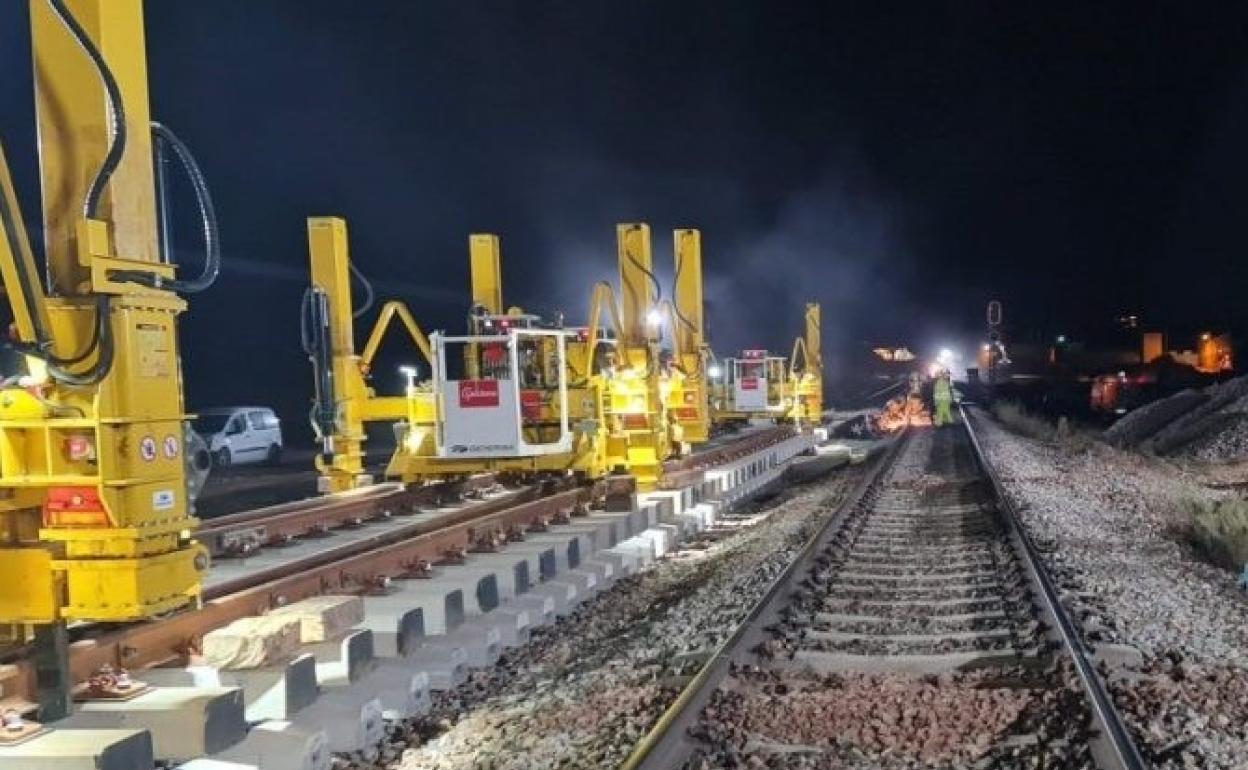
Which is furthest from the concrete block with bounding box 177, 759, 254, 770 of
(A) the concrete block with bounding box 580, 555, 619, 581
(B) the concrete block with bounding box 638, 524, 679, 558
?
(B) the concrete block with bounding box 638, 524, 679, 558

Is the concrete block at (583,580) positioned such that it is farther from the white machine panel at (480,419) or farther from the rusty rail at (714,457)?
the rusty rail at (714,457)

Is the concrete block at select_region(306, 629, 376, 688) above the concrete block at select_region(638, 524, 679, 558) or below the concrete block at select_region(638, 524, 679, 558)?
above

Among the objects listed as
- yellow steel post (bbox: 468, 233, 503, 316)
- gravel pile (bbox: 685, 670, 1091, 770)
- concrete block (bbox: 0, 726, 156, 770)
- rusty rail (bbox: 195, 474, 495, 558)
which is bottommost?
gravel pile (bbox: 685, 670, 1091, 770)

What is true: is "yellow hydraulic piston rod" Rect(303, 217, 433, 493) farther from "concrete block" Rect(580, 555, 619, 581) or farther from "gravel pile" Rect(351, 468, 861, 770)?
"gravel pile" Rect(351, 468, 861, 770)

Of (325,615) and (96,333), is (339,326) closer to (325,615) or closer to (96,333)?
(325,615)

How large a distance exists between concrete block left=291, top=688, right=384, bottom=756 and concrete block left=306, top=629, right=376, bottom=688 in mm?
217

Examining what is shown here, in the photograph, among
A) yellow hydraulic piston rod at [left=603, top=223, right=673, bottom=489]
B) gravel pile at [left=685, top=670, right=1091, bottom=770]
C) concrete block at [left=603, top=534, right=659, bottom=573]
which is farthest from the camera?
yellow hydraulic piston rod at [left=603, top=223, right=673, bottom=489]

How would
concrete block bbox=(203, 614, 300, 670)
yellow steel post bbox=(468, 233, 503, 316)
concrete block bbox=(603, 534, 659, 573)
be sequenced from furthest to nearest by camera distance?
yellow steel post bbox=(468, 233, 503, 316) < concrete block bbox=(603, 534, 659, 573) < concrete block bbox=(203, 614, 300, 670)

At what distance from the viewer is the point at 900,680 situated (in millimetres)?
6070

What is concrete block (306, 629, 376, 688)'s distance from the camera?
6.52 meters

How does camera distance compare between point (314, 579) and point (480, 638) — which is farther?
point (314, 579)

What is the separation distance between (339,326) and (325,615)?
824 cm

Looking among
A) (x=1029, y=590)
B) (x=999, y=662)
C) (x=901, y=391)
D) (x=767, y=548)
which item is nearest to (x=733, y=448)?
(x=767, y=548)

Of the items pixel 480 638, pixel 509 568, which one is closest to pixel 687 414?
pixel 509 568
